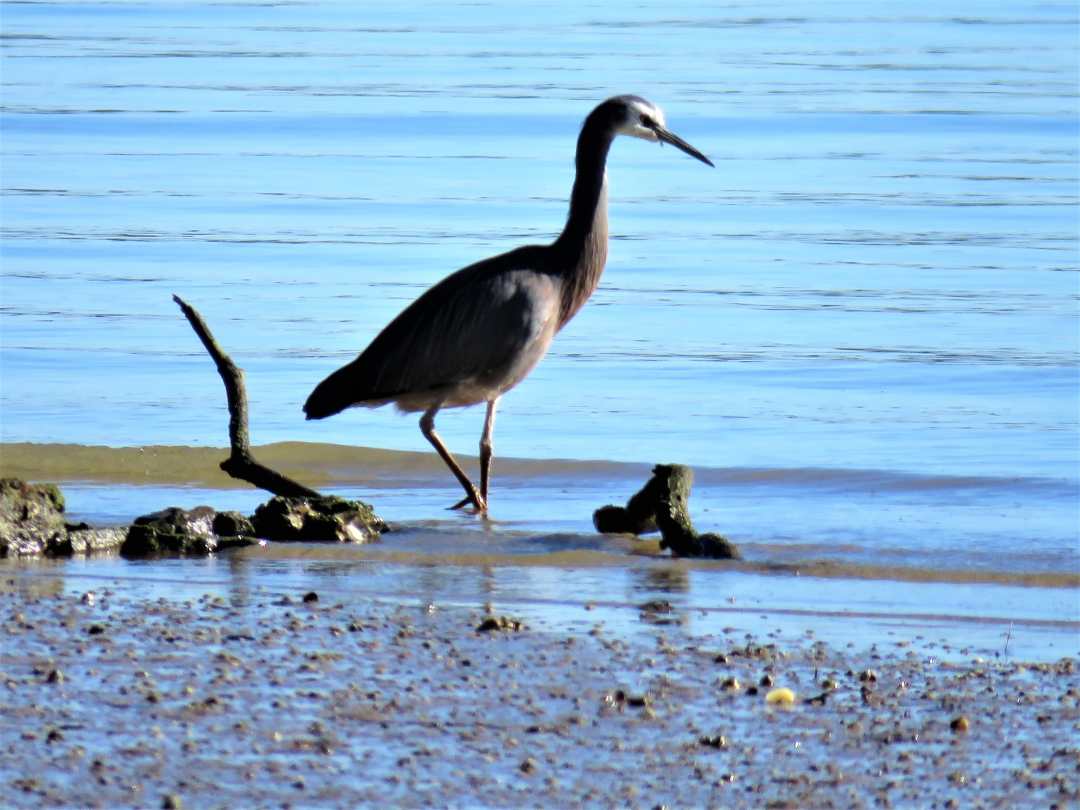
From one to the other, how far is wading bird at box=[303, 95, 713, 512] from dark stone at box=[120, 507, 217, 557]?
1.88m

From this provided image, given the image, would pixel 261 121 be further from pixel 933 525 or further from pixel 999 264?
pixel 933 525

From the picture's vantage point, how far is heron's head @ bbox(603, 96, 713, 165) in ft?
34.1

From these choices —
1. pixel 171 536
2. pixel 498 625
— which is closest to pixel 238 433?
pixel 171 536

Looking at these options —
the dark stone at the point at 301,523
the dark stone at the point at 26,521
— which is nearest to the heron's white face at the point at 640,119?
the dark stone at the point at 301,523

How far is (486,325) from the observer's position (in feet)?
32.5

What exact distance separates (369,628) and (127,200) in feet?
47.7

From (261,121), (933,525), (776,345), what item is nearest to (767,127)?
(261,121)

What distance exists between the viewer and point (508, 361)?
9.99 m

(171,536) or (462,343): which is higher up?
(462,343)

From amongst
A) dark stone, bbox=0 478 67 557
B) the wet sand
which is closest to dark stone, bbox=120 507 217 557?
dark stone, bbox=0 478 67 557

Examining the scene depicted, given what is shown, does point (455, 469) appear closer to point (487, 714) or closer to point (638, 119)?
point (638, 119)

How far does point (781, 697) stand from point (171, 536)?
3.03m

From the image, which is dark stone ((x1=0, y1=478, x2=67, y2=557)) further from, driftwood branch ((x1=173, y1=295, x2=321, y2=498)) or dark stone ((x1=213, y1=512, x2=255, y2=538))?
driftwood branch ((x1=173, y1=295, x2=321, y2=498))

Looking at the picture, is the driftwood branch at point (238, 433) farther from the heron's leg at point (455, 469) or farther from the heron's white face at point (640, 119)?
the heron's white face at point (640, 119)
